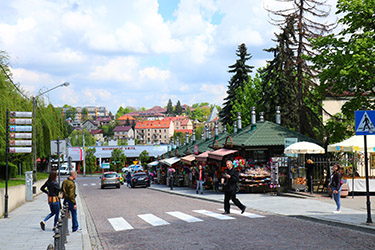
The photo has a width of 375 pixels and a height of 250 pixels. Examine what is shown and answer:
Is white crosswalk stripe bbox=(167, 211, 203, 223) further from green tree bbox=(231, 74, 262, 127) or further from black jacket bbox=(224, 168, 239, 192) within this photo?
green tree bbox=(231, 74, 262, 127)

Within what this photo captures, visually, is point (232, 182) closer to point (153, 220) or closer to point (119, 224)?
point (153, 220)

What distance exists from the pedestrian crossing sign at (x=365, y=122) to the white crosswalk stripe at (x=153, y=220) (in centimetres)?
610

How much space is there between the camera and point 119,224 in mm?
13984

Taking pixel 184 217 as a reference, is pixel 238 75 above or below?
above

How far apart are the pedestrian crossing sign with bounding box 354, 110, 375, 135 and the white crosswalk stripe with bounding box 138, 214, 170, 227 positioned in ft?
20.0

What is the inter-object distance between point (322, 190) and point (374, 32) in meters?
8.86

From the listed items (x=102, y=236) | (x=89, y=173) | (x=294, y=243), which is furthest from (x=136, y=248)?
(x=89, y=173)

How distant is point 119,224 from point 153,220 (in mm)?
1149

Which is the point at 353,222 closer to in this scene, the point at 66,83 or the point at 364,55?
the point at 364,55

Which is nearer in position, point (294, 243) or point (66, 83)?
point (294, 243)

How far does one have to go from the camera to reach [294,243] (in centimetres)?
942

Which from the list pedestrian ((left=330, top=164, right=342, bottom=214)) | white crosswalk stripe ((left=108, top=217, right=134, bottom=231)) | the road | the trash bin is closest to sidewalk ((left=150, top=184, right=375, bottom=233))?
pedestrian ((left=330, top=164, right=342, bottom=214))

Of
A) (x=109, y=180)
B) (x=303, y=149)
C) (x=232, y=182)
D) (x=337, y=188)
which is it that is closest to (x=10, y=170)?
(x=109, y=180)

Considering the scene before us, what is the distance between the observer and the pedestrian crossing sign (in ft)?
38.8
